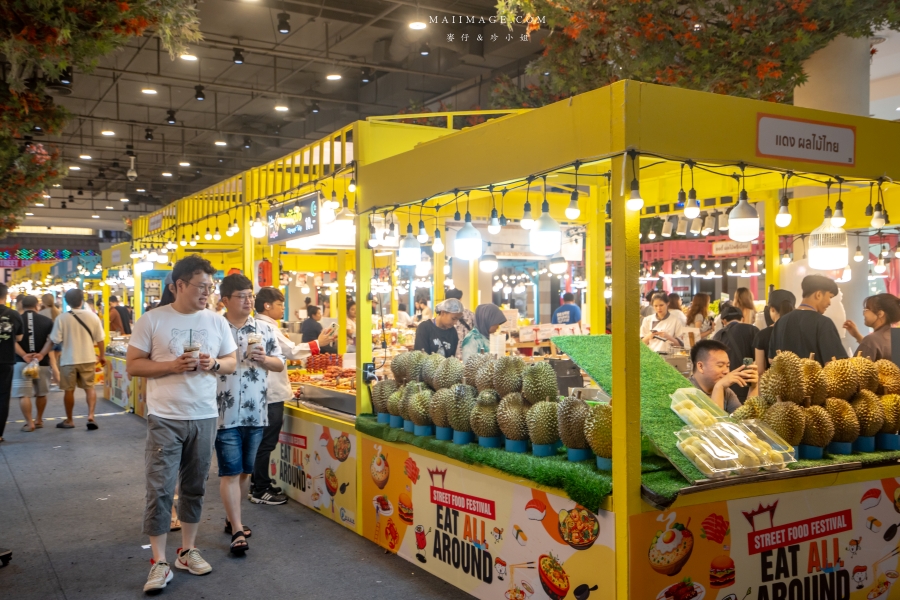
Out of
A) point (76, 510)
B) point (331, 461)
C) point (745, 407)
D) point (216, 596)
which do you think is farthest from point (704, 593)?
point (76, 510)

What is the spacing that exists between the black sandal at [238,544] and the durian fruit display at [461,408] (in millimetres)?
1672

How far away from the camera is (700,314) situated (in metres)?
10.0

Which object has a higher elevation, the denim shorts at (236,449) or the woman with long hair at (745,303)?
the woman with long hair at (745,303)

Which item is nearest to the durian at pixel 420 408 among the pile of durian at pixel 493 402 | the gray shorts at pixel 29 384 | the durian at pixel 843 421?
the pile of durian at pixel 493 402

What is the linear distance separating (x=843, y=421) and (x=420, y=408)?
230 centimetres

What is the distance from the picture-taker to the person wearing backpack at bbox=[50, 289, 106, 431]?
9797mm

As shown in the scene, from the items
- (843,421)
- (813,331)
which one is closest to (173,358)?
(843,421)

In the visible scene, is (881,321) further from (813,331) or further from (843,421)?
(843,421)

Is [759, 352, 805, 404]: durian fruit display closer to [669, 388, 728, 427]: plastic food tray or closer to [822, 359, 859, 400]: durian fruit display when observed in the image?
[822, 359, 859, 400]: durian fruit display

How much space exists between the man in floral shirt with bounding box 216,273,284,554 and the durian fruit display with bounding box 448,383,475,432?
1.41 meters

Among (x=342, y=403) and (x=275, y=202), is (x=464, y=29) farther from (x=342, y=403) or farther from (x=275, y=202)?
(x=342, y=403)

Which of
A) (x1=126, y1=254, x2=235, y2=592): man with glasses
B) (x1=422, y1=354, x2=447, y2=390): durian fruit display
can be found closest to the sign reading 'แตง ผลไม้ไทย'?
(x1=422, y1=354, x2=447, y2=390): durian fruit display

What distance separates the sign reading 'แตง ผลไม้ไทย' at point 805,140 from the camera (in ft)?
11.6

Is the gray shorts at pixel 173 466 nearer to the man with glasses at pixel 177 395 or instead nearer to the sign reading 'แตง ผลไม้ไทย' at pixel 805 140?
the man with glasses at pixel 177 395
